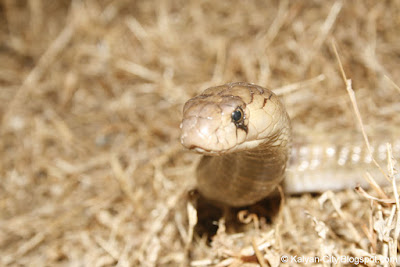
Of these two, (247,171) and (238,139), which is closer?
(238,139)

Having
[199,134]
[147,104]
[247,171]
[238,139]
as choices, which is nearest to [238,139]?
[238,139]

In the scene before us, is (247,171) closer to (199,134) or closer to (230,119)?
(230,119)

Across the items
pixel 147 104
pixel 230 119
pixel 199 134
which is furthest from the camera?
pixel 147 104

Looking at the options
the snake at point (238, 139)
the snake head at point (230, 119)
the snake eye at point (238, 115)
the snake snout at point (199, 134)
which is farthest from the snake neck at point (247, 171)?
the snake snout at point (199, 134)

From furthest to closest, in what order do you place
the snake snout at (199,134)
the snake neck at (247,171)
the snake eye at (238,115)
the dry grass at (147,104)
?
the dry grass at (147,104), the snake neck at (247,171), the snake eye at (238,115), the snake snout at (199,134)

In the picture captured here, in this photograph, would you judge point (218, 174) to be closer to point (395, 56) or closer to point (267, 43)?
point (267, 43)

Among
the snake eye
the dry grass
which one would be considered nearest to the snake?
the snake eye

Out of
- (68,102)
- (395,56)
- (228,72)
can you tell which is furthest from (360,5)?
(68,102)

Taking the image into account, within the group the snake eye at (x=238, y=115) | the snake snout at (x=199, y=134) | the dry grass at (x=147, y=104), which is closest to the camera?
the snake snout at (x=199, y=134)

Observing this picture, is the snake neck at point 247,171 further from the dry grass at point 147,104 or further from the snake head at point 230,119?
the dry grass at point 147,104
